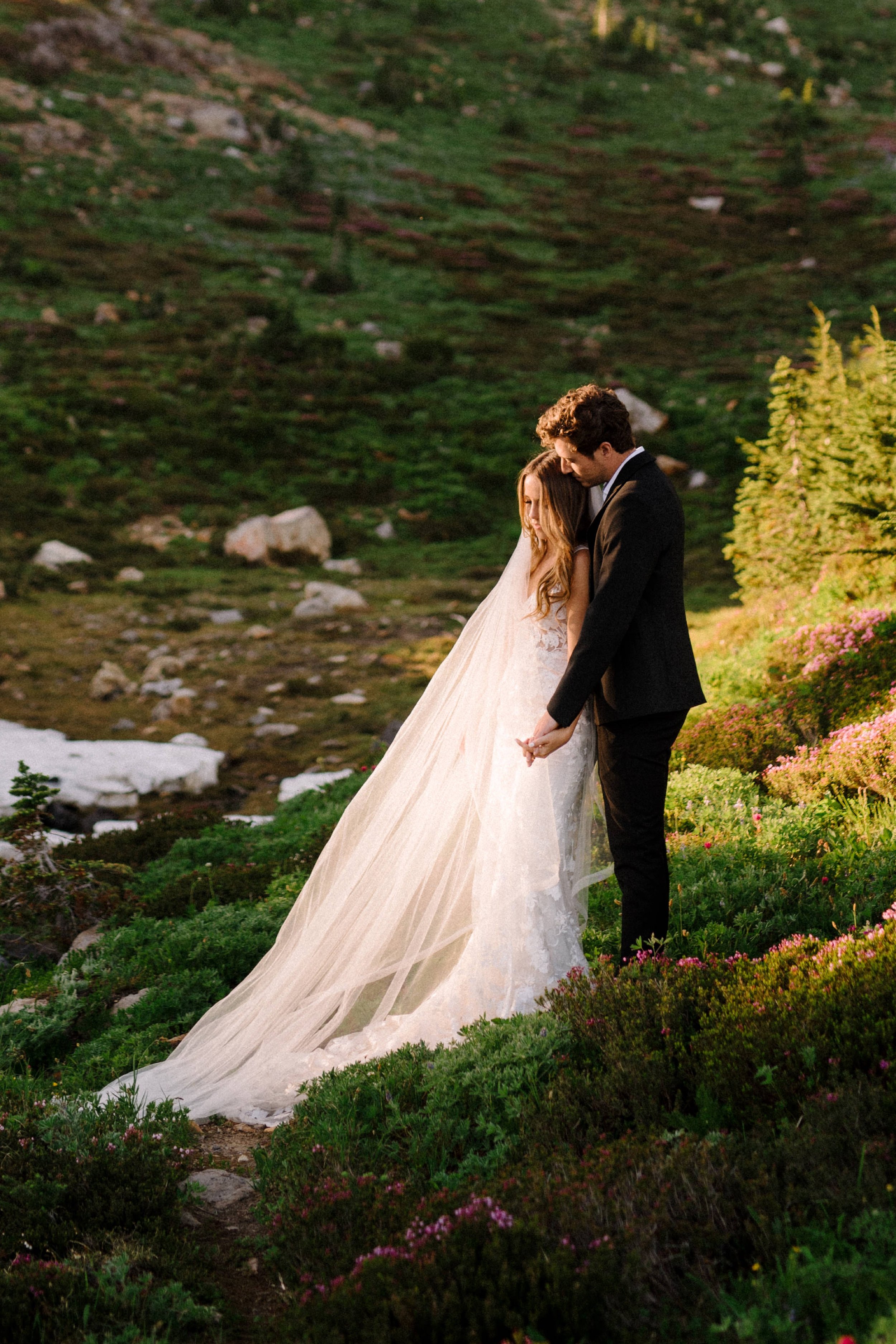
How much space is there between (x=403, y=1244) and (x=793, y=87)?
2449 inches

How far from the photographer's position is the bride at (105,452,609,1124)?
173 inches

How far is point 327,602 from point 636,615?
13190 millimetres

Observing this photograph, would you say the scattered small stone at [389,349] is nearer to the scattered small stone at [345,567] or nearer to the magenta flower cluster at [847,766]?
the scattered small stone at [345,567]

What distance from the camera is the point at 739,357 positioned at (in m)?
28.8

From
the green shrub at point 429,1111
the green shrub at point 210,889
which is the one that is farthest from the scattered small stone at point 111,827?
the green shrub at point 429,1111

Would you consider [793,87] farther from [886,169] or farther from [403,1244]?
[403,1244]

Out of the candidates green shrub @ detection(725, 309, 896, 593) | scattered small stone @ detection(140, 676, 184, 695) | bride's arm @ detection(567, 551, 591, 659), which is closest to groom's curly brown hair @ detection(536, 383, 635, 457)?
bride's arm @ detection(567, 551, 591, 659)

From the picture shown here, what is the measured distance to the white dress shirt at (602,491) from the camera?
→ 13.3ft

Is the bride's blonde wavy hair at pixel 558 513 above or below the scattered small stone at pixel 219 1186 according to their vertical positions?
above

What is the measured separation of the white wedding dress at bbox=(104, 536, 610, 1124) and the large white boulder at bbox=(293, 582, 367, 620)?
1163 centimetres


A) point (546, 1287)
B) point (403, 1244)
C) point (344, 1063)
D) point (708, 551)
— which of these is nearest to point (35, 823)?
point (344, 1063)

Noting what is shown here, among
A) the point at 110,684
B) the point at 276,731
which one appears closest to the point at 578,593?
the point at 276,731

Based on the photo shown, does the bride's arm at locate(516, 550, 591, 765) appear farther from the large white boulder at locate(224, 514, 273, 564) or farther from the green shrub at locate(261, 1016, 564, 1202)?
the large white boulder at locate(224, 514, 273, 564)

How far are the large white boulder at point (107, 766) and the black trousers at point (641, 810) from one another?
6.93m
